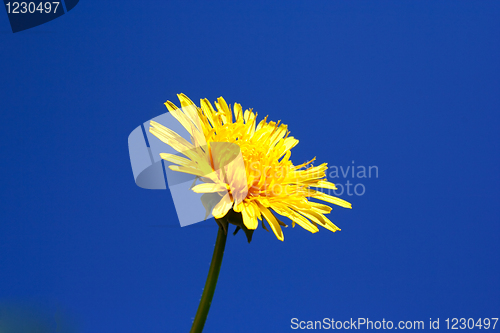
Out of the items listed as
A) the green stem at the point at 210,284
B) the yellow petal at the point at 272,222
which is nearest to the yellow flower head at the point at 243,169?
the yellow petal at the point at 272,222

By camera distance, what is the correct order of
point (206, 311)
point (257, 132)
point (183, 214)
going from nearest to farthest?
point (206, 311), point (183, 214), point (257, 132)

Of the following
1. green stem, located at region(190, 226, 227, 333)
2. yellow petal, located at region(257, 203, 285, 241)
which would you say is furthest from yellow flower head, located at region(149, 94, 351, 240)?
green stem, located at region(190, 226, 227, 333)

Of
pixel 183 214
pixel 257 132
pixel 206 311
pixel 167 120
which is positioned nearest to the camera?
pixel 206 311

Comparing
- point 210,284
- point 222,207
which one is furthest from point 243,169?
point 210,284

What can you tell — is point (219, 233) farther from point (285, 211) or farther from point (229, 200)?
point (285, 211)

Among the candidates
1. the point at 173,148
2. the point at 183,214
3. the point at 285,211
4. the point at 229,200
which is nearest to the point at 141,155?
the point at 173,148

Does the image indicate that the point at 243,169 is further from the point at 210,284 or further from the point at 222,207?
the point at 210,284

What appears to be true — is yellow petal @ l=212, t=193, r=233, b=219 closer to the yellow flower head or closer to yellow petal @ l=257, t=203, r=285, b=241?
the yellow flower head
